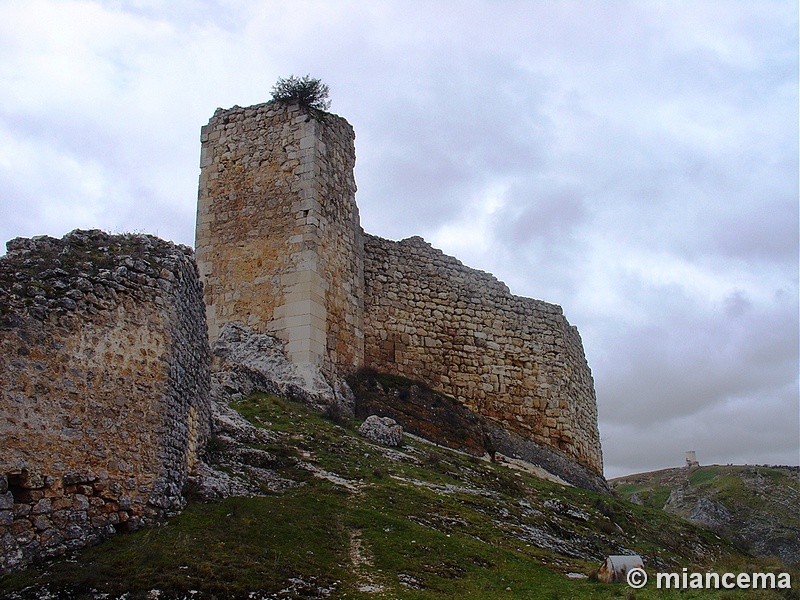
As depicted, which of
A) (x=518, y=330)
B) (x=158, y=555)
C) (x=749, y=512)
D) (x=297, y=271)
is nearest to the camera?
(x=158, y=555)

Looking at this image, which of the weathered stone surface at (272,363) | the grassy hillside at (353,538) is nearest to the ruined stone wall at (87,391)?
the grassy hillside at (353,538)

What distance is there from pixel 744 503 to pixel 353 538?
21.1 meters

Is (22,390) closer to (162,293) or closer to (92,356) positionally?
(92,356)

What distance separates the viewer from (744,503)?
2759 centimetres

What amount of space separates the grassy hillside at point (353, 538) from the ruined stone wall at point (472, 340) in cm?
557

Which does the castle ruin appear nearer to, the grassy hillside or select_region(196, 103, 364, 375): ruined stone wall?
select_region(196, 103, 364, 375): ruined stone wall

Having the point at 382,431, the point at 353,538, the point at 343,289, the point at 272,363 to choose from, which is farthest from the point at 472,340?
the point at 353,538

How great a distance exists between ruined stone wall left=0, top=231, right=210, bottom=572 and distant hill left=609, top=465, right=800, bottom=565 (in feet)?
49.1

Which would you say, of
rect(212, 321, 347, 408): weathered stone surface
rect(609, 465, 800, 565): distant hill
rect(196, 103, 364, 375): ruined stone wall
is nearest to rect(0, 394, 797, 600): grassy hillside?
rect(212, 321, 347, 408): weathered stone surface

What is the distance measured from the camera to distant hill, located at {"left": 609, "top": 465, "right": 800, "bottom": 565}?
24188 millimetres

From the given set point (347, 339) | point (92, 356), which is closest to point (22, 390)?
point (92, 356)

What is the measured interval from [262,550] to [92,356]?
2.80m

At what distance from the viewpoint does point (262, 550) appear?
9.27 meters

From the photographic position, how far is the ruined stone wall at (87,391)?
8.45 m
